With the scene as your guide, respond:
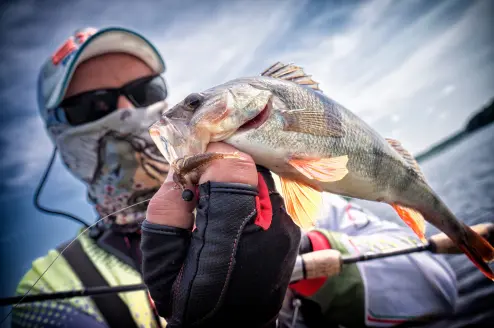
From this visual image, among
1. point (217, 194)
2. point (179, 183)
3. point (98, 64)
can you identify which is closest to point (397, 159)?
point (217, 194)

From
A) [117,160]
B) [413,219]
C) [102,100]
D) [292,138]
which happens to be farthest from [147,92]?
[413,219]

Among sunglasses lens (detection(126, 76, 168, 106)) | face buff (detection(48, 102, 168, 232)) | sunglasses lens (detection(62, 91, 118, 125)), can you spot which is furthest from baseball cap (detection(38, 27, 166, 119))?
face buff (detection(48, 102, 168, 232))

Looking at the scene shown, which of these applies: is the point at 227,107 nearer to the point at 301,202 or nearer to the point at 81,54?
the point at 301,202

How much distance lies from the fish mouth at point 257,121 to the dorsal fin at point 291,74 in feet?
1.13

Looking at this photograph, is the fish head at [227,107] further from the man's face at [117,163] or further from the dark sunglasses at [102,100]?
the dark sunglasses at [102,100]

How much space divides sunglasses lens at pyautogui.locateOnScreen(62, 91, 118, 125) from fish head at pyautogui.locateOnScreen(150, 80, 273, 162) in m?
1.96

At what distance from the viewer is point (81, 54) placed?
110 inches

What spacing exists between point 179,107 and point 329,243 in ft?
6.18

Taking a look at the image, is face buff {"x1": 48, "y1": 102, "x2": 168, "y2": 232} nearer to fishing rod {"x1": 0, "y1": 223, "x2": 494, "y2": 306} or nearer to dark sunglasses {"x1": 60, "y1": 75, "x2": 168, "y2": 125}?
dark sunglasses {"x1": 60, "y1": 75, "x2": 168, "y2": 125}

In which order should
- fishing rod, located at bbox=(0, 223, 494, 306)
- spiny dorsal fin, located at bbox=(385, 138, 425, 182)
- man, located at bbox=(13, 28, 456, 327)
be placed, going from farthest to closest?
man, located at bbox=(13, 28, 456, 327) < fishing rod, located at bbox=(0, 223, 494, 306) < spiny dorsal fin, located at bbox=(385, 138, 425, 182)

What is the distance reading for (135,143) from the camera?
2.50m

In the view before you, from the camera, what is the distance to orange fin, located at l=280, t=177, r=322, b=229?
1.16 m

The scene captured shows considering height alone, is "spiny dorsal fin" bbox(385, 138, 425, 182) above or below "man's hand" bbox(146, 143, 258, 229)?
below

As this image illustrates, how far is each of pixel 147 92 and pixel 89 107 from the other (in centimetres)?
62
